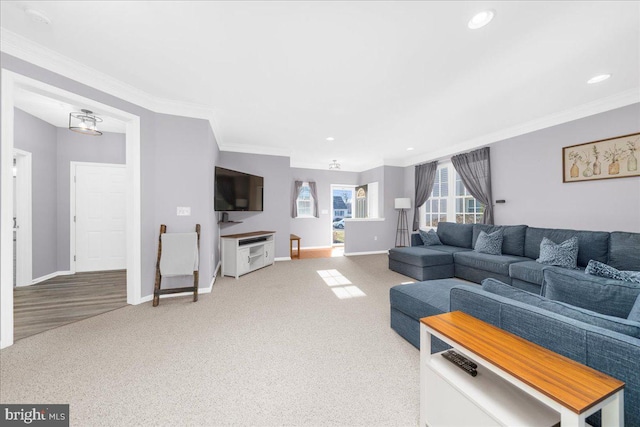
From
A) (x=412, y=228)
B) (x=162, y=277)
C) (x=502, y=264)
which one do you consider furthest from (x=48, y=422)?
(x=412, y=228)

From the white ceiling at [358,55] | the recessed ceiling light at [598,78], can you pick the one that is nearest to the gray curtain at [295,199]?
the white ceiling at [358,55]

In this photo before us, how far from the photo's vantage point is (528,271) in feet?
10.1

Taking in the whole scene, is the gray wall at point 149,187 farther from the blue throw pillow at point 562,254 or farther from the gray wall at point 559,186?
the gray wall at point 559,186

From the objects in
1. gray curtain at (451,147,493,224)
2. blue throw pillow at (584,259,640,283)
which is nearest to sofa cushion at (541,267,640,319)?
blue throw pillow at (584,259,640,283)

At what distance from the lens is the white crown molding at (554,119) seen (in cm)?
303

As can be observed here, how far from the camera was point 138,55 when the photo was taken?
7.51ft

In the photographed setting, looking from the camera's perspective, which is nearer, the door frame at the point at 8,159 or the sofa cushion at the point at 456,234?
the door frame at the point at 8,159

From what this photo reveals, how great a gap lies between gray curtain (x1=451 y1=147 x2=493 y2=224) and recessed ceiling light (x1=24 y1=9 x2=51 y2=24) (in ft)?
19.8

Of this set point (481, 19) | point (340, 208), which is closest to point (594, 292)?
point (481, 19)

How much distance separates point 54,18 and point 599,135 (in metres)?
6.09

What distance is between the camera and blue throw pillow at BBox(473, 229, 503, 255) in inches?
155

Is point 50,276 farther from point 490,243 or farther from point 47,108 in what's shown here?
point 490,243

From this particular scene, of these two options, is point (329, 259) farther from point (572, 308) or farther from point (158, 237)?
point (572, 308)

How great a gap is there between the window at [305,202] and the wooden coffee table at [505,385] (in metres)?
6.40
